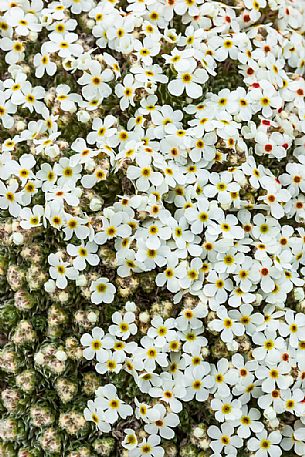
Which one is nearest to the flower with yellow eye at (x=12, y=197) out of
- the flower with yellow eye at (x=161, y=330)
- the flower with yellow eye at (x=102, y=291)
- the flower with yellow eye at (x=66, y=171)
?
the flower with yellow eye at (x=66, y=171)

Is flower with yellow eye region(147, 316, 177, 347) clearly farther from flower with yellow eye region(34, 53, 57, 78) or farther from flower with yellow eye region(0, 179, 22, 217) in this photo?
flower with yellow eye region(34, 53, 57, 78)

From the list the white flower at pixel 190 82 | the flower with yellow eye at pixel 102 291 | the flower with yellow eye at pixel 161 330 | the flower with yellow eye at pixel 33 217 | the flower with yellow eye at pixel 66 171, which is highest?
the white flower at pixel 190 82

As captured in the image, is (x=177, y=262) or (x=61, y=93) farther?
(x=61, y=93)

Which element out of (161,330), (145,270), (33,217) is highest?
(33,217)

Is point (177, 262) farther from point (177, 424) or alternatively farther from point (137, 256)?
point (177, 424)

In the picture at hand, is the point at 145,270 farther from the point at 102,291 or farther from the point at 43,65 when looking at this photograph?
the point at 43,65

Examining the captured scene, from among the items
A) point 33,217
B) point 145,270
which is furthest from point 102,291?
point 33,217

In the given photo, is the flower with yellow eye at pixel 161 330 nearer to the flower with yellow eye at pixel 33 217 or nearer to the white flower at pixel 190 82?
the flower with yellow eye at pixel 33 217

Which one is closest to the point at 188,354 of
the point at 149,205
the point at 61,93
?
the point at 149,205
